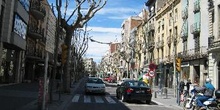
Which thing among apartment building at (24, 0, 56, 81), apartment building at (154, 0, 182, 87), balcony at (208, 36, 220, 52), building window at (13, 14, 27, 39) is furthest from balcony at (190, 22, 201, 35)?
building window at (13, 14, 27, 39)

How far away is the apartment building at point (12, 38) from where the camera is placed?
30.0 m

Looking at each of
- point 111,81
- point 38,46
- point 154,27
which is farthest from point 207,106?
point 111,81

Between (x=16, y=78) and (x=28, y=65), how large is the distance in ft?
37.4

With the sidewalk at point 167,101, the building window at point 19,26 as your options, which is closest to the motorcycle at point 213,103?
the sidewalk at point 167,101

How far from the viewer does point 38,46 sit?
53406 mm

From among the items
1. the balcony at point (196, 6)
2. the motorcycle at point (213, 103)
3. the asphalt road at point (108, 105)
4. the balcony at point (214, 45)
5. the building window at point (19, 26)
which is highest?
the balcony at point (196, 6)

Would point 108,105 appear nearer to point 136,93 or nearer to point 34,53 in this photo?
point 136,93

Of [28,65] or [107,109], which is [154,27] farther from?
[107,109]

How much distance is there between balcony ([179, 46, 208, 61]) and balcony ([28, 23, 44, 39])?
1942cm

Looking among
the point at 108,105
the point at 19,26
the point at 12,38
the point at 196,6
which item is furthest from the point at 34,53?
the point at 108,105

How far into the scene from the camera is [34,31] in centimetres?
4666

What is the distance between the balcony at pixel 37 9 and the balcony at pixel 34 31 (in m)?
1.58

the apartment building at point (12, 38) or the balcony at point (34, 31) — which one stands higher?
the balcony at point (34, 31)

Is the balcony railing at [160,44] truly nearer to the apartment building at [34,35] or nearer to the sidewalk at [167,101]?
the apartment building at [34,35]
